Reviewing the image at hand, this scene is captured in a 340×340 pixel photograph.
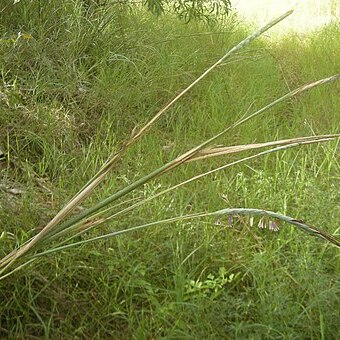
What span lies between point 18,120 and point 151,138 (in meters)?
0.58

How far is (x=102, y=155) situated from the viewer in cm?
278

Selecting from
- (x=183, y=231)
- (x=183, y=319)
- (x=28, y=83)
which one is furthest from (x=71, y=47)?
(x=183, y=319)

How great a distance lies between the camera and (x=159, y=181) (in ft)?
8.55

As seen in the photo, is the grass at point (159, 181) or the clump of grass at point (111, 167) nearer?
the clump of grass at point (111, 167)

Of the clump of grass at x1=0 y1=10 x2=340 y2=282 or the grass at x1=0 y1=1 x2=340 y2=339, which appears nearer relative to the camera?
the clump of grass at x1=0 y1=10 x2=340 y2=282

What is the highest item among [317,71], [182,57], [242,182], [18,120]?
[18,120]

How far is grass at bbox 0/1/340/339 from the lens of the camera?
186 centimetres

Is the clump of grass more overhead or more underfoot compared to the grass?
more overhead

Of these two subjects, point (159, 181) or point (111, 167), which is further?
point (159, 181)

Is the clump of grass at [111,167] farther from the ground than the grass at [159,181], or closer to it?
farther from the ground

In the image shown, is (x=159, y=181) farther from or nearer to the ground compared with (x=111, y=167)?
nearer to the ground

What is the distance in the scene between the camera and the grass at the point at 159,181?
1856 mm

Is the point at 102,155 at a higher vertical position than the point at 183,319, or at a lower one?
higher

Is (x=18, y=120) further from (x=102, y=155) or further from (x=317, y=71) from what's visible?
(x=317, y=71)
